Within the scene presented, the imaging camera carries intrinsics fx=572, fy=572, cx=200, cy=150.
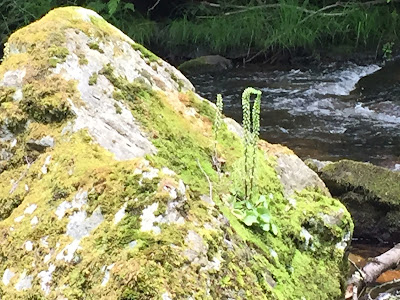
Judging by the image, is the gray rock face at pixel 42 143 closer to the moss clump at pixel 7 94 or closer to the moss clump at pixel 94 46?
the moss clump at pixel 7 94

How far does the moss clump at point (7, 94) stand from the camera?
9.41 ft

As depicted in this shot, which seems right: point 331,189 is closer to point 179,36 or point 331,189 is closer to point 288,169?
point 288,169

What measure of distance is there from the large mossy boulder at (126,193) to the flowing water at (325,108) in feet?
13.4

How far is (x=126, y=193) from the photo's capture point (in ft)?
7.35

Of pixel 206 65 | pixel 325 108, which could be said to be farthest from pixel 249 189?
pixel 206 65

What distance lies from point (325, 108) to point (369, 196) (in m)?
4.24

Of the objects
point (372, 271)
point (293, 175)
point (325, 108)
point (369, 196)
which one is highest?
point (293, 175)

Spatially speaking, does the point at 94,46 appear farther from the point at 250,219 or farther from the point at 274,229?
the point at 274,229

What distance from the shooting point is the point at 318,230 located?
3.20 meters

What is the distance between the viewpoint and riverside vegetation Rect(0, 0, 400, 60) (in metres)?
12.7

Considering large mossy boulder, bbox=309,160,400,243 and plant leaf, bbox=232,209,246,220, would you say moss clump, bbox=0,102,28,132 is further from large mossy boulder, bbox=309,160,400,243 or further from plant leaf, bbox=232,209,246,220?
large mossy boulder, bbox=309,160,400,243

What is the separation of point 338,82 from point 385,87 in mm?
913

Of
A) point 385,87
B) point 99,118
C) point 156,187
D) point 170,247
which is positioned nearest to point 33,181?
point 99,118

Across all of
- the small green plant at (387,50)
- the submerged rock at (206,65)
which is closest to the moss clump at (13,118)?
the submerged rock at (206,65)
